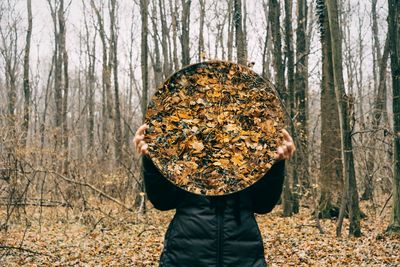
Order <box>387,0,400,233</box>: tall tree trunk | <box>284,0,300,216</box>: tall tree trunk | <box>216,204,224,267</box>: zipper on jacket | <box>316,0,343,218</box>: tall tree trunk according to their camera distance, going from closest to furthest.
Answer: <box>216,204,224,267</box>: zipper on jacket
<box>387,0,400,233</box>: tall tree trunk
<box>316,0,343,218</box>: tall tree trunk
<box>284,0,300,216</box>: tall tree trunk

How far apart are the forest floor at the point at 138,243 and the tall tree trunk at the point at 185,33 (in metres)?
7.01

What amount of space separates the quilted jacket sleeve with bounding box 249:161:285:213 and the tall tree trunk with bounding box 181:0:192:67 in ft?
47.6

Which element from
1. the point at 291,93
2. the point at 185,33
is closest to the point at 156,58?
the point at 185,33

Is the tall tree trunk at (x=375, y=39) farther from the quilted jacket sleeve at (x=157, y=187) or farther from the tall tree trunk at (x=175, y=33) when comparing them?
the quilted jacket sleeve at (x=157, y=187)

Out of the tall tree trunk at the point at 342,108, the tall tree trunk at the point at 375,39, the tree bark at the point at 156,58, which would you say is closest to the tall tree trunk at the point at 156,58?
the tree bark at the point at 156,58

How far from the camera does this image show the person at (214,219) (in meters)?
2.07

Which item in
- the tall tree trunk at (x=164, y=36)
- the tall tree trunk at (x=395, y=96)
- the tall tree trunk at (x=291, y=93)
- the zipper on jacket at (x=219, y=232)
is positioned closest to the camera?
the zipper on jacket at (x=219, y=232)

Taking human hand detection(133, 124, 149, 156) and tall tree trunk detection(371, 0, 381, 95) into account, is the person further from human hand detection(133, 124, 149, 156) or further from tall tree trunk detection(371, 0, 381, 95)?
tall tree trunk detection(371, 0, 381, 95)

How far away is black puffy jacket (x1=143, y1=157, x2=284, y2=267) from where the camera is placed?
2.07 metres

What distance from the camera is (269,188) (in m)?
2.19

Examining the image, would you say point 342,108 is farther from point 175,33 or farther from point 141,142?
point 175,33

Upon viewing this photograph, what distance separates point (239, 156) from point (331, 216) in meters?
10.0

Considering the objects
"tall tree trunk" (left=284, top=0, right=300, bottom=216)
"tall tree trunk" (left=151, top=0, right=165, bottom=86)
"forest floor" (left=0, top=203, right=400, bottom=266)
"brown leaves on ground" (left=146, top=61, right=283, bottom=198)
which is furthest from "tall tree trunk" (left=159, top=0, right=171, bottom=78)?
"brown leaves on ground" (left=146, top=61, right=283, bottom=198)

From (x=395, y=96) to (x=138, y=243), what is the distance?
18.3 feet
